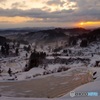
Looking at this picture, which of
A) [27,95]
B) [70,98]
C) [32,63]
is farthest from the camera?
[32,63]

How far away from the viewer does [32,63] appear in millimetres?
56906

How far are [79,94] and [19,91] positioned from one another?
911cm

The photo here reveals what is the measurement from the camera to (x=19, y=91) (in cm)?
1923

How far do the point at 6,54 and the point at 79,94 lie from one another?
12004 centimetres

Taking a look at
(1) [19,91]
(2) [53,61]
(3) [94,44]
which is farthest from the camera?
(3) [94,44]

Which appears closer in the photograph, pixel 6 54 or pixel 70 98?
pixel 70 98

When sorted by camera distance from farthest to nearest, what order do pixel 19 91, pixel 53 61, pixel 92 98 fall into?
pixel 53 61
pixel 19 91
pixel 92 98

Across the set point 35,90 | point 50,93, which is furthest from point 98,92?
point 35,90

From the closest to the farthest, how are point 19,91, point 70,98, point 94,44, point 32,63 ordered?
point 70,98, point 19,91, point 32,63, point 94,44

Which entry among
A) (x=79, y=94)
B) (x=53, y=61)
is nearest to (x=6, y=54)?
(x=53, y=61)

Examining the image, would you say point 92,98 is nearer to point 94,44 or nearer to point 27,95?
point 27,95

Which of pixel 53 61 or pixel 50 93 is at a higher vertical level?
pixel 50 93

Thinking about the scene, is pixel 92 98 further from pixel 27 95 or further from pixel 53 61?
pixel 53 61

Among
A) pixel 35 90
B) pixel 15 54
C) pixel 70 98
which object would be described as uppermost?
pixel 70 98
